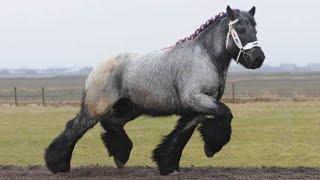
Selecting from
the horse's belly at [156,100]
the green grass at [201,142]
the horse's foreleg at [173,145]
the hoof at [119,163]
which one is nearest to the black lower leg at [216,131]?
the horse's foreleg at [173,145]

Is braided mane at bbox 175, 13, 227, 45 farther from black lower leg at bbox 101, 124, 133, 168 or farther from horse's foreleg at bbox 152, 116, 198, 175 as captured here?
black lower leg at bbox 101, 124, 133, 168

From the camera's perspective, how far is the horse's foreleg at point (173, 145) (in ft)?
27.2

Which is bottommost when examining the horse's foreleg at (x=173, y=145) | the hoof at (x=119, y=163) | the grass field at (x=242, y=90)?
the grass field at (x=242, y=90)

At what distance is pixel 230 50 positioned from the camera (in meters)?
8.02

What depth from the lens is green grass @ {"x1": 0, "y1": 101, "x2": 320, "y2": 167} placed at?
13.3 metres

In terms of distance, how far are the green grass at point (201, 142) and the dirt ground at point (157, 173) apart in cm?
286

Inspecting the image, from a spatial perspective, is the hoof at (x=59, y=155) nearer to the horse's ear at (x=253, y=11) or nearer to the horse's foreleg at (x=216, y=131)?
the horse's foreleg at (x=216, y=131)

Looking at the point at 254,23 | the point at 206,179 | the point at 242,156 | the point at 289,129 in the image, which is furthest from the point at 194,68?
the point at 289,129

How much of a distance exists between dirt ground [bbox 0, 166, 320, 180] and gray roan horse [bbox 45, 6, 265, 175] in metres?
0.24

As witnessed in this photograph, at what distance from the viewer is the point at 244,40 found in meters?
7.81

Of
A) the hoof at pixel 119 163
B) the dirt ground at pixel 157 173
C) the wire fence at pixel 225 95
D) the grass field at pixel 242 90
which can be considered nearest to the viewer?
the dirt ground at pixel 157 173

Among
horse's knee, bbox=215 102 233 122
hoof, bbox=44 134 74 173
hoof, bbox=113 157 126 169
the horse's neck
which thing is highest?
the horse's neck

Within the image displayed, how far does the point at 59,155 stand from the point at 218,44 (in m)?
2.92

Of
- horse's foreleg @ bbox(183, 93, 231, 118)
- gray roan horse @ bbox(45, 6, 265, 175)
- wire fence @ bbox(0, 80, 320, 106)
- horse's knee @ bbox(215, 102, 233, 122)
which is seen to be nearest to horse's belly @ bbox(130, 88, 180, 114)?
gray roan horse @ bbox(45, 6, 265, 175)
